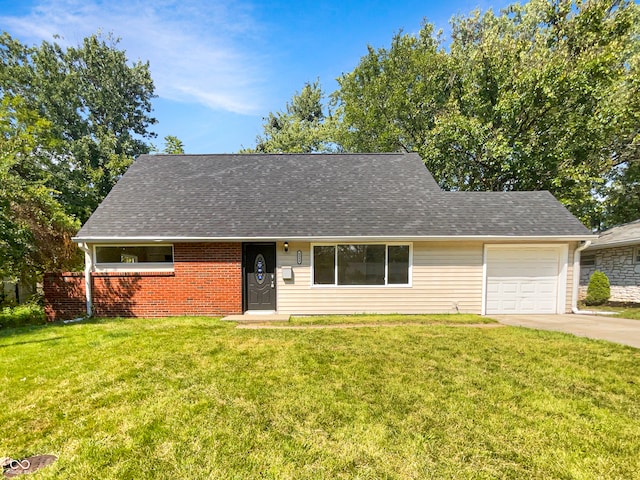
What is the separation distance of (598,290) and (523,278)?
6.29 metres

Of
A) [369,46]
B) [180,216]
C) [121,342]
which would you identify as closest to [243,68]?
[180,216]

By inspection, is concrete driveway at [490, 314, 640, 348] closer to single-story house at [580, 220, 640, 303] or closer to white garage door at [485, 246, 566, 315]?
white garage door at [485, 246, 566, 315]

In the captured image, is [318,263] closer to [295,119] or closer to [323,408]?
[323,408]

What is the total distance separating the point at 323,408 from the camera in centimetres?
351

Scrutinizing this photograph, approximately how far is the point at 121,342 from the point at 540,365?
755 centimetres

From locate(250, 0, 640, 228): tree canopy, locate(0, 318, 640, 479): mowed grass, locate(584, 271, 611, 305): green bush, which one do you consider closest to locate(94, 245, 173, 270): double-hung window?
locate(0, 318, 640, 479): mowed grass

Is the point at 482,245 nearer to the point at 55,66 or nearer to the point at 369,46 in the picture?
the point at 369,46

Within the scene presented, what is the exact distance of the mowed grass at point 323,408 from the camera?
2.62 meters

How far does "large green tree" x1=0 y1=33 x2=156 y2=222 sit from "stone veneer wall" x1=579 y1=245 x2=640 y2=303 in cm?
Result: 2703

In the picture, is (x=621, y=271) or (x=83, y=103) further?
(x=83, y=103)

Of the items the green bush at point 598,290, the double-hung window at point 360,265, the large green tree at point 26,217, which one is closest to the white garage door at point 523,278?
the double-hung window at point 360,265

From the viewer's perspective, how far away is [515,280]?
9008 millimetres

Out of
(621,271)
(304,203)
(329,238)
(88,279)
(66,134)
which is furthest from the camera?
(66,134)

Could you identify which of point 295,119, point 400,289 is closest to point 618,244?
point 400,289
